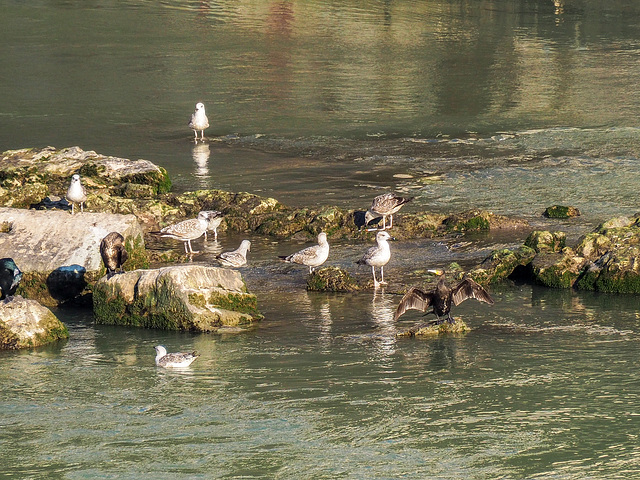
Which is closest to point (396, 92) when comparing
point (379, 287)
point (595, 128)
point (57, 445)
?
point (595, 128)

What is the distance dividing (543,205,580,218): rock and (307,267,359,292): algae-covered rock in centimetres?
441

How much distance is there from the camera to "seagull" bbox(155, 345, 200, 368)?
10.3 meters

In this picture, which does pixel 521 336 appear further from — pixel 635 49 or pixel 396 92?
pixel 635 49

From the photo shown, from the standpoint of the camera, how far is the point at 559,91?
28.3 metres

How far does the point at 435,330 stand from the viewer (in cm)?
1123

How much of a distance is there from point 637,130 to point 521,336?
12.9m

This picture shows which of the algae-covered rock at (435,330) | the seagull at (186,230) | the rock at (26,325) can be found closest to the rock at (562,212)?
the seagull at (186,230)

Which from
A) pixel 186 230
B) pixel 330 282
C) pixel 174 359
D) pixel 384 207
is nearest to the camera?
pixel 174 359

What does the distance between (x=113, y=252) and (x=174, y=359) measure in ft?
9.32

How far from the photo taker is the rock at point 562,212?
1625 cm

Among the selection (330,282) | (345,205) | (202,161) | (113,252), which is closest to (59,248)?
(113,252)

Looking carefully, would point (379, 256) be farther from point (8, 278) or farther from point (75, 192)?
point (75, 192)

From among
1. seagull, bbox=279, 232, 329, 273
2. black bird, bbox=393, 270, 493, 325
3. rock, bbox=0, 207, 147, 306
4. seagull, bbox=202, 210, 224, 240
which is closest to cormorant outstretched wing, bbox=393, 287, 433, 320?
black bird, bbox=393, 270, 493, 325

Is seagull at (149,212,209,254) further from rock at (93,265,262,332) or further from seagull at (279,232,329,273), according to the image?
rock at (93,265,262,332)
